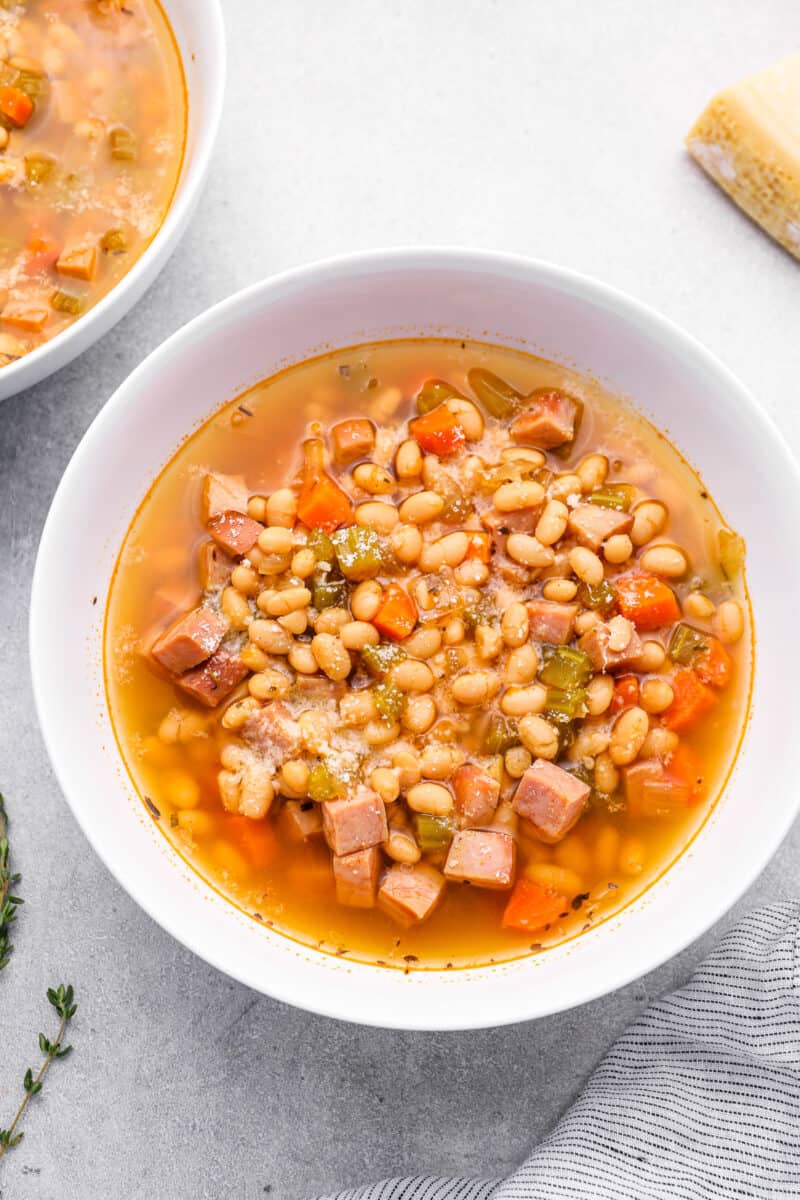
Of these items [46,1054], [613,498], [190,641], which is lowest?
[46,1054]

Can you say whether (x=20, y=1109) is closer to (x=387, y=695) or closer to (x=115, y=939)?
(x=115, y=939)

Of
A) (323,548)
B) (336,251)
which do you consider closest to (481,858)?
(323,548)

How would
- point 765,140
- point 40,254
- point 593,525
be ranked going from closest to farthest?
point 593,525 → point 40,254 → point 765,140

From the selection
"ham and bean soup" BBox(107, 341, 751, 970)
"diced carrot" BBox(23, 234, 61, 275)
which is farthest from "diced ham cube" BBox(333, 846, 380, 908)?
"diced carrot" BBox(23, 234, 61, 275)

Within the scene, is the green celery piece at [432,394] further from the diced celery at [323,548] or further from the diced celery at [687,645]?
the diced celery at [687,645]

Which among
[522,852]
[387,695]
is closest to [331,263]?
[387,695]

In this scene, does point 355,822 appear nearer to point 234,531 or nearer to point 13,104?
point 234,531

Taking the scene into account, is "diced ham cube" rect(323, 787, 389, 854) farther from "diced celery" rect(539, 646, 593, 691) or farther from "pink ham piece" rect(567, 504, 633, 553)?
"pink ham piece" rect(567, 504, 633, 553)
